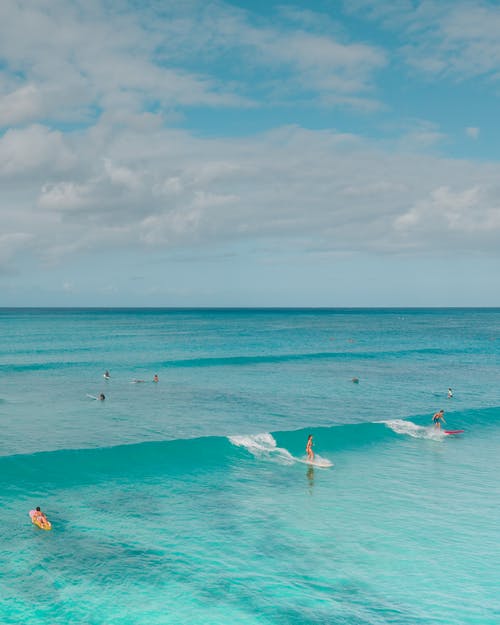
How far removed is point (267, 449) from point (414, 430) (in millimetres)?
11035

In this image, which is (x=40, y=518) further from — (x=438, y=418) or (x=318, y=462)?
(x=438, y=418)

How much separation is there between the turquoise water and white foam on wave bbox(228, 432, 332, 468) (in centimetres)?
18

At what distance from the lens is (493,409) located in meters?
39.4

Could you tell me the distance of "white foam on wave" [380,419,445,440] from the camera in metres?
32.7

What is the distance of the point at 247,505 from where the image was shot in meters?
21.8

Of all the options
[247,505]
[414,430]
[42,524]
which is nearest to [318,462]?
[247,505]

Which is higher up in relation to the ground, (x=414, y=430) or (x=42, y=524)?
(x=414, y=430)

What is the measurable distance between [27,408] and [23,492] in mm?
16228

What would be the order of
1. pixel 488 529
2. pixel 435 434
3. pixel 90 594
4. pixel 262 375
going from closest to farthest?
pixel 90 594
pixel 488 529
pixel 435 434
pixel 262 375

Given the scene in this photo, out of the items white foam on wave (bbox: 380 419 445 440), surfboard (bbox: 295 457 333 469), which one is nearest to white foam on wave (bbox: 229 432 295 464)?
surfboard (bbox: 295 457 333 469)

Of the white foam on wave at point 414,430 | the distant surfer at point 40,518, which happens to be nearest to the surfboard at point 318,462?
the white foam on wave at point 414,430

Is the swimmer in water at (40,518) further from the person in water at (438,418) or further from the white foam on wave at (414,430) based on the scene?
the person in water at (438,418)

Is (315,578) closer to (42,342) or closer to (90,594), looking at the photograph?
(90,594)

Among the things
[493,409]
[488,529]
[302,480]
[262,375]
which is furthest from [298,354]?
[488,529]
